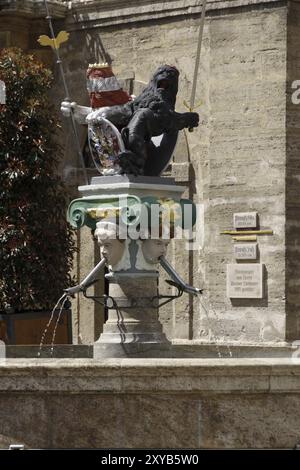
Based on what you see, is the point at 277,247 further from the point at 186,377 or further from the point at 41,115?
the point at 186,377

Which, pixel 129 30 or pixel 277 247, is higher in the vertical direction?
pixel 129 30

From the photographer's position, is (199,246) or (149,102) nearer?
(149,102)

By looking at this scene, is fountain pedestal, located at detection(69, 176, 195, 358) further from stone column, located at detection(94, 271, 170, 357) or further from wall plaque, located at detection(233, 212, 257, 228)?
wall plaque, located at detection(233, 212, 257, 228)

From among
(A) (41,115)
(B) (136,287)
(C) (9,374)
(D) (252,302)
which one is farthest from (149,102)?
(D) (252,302)

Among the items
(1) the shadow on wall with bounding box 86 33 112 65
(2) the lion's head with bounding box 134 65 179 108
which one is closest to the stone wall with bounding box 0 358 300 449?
(2) the lion's head with bounding box 134 65 179 108

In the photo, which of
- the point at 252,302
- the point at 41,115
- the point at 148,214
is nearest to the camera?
the point at 148,214

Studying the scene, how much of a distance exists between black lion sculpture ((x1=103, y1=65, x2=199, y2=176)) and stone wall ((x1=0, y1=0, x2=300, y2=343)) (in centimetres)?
632

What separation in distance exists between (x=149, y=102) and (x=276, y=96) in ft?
21.9

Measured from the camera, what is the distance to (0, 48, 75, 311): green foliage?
1892 centimetres

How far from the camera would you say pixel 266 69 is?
20.5 meters

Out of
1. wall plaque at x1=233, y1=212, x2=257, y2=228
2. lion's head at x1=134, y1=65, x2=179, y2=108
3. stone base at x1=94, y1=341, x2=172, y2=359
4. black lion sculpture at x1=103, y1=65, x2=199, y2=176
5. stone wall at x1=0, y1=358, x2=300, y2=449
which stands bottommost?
stone wall at x1=0, y1=358, x2=300, y2=449

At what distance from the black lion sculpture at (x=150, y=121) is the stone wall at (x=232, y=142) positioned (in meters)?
6.32
